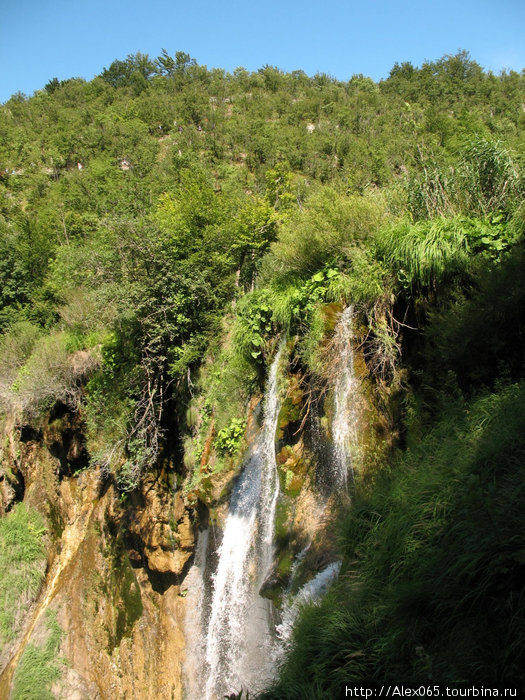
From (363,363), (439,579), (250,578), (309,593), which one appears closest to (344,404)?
(363,363)

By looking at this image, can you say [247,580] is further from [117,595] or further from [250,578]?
[117,595]

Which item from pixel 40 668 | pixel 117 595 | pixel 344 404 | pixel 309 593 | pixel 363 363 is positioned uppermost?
pixel 363 363

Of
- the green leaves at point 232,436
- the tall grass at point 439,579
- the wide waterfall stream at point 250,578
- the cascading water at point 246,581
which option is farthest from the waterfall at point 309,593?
the green leaves at point 232,436

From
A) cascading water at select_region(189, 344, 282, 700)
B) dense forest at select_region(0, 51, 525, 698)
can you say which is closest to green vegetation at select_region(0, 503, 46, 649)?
dense forest at select_region(0, 51, 525, 698)

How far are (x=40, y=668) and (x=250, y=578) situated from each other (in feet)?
18.6

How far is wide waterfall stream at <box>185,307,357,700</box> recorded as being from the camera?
5.70 m

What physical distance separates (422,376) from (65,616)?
30.6ft

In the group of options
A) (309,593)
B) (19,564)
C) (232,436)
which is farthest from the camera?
(19,564)

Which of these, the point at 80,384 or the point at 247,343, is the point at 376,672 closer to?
the point at 247,343

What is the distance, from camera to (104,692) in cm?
827

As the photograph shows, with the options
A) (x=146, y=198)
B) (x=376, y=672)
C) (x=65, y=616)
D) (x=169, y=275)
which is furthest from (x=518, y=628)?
(x=146, y=198)

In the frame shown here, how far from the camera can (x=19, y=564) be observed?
1107cm

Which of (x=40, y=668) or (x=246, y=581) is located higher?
(x=246, y=581)

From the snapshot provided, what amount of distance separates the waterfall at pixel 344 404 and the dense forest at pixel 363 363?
216 millimetres
